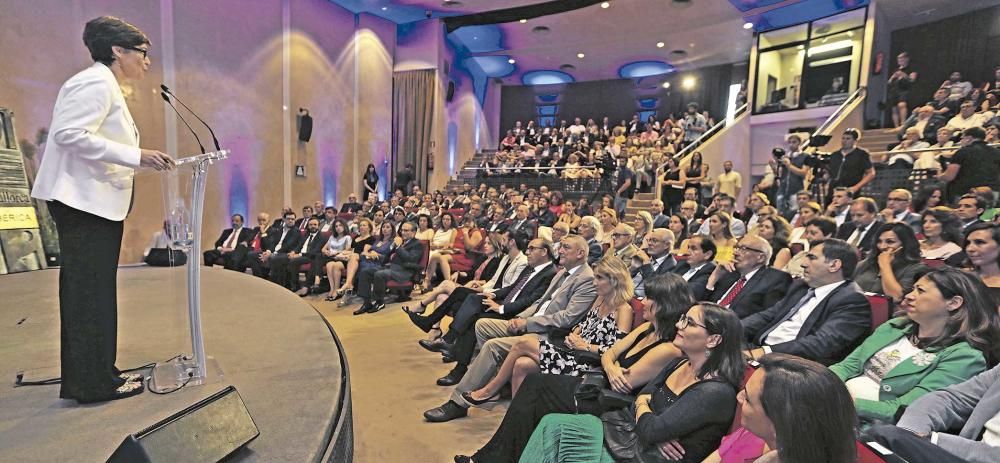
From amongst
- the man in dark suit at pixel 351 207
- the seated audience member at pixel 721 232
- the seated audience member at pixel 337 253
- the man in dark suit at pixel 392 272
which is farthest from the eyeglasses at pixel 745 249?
the man in dark suit at pixel 351 207

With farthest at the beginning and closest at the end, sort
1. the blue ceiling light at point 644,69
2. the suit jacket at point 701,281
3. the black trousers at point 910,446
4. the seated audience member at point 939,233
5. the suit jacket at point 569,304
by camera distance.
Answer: the blue ceiling light at point 644,69 < the suit jacket at point 701,281 < the seated audience member at point 939,233 < the suit jacket at point 569,304 < the black trousers at point 910,446

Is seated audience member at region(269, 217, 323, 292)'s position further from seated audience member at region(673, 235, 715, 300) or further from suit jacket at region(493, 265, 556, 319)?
seated audience member at region(673, 235, 715, 300)

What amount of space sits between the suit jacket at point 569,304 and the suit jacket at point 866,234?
218cm

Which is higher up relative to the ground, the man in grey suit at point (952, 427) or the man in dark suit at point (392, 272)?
the man in grey suit at point (952, 427)

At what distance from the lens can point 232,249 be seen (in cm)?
738

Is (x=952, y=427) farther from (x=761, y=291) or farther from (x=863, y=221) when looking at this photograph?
(x=863, y=221)

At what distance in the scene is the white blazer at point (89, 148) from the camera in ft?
4.98

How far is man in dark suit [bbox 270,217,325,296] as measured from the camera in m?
6.48

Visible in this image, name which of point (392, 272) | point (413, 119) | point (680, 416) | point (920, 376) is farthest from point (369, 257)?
point (413, 119)

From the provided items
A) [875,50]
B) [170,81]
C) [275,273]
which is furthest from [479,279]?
[875,50]

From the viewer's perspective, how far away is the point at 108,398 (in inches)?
69.9

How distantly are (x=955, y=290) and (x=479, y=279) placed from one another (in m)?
3.69

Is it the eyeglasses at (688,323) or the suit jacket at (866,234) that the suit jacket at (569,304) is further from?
the suit jacket at (866,234)

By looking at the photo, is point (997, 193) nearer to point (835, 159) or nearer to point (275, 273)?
point (835, 159)
